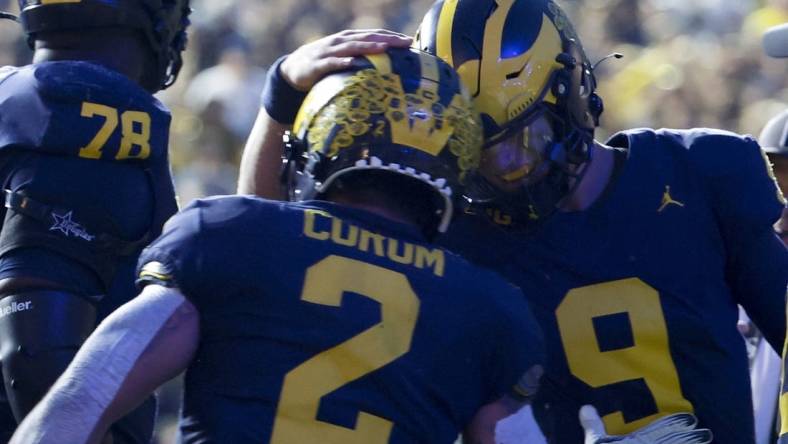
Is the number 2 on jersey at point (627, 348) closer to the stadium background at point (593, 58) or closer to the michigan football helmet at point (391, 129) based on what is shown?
the michigan football helmet at point (391, 129)

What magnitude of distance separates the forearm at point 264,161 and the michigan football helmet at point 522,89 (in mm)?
395

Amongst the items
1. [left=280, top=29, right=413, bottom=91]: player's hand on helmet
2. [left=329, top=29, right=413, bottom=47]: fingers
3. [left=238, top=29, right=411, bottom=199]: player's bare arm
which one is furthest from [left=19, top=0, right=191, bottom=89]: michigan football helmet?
[left=329, top=29, right=413, bottom=47]: fingers

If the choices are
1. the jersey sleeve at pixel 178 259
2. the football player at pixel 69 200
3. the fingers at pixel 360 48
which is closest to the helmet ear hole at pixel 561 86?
the fingers at pixel 360 48

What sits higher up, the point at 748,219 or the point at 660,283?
the point at 748,219

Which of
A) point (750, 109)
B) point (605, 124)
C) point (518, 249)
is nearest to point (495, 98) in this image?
point (518, 249)

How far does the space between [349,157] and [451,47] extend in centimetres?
75

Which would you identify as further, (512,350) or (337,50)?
(337,50)

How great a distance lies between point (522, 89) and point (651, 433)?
78 cm

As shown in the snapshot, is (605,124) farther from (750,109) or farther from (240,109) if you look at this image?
(240,109)

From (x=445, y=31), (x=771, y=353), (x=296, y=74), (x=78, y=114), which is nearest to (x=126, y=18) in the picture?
(x=78, y=114)

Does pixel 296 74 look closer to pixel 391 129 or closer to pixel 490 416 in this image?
pixel 391 129

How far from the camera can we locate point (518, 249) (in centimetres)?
362

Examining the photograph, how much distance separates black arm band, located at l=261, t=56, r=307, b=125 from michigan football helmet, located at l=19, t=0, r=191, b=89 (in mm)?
399

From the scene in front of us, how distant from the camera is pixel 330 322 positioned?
269 centimetres
